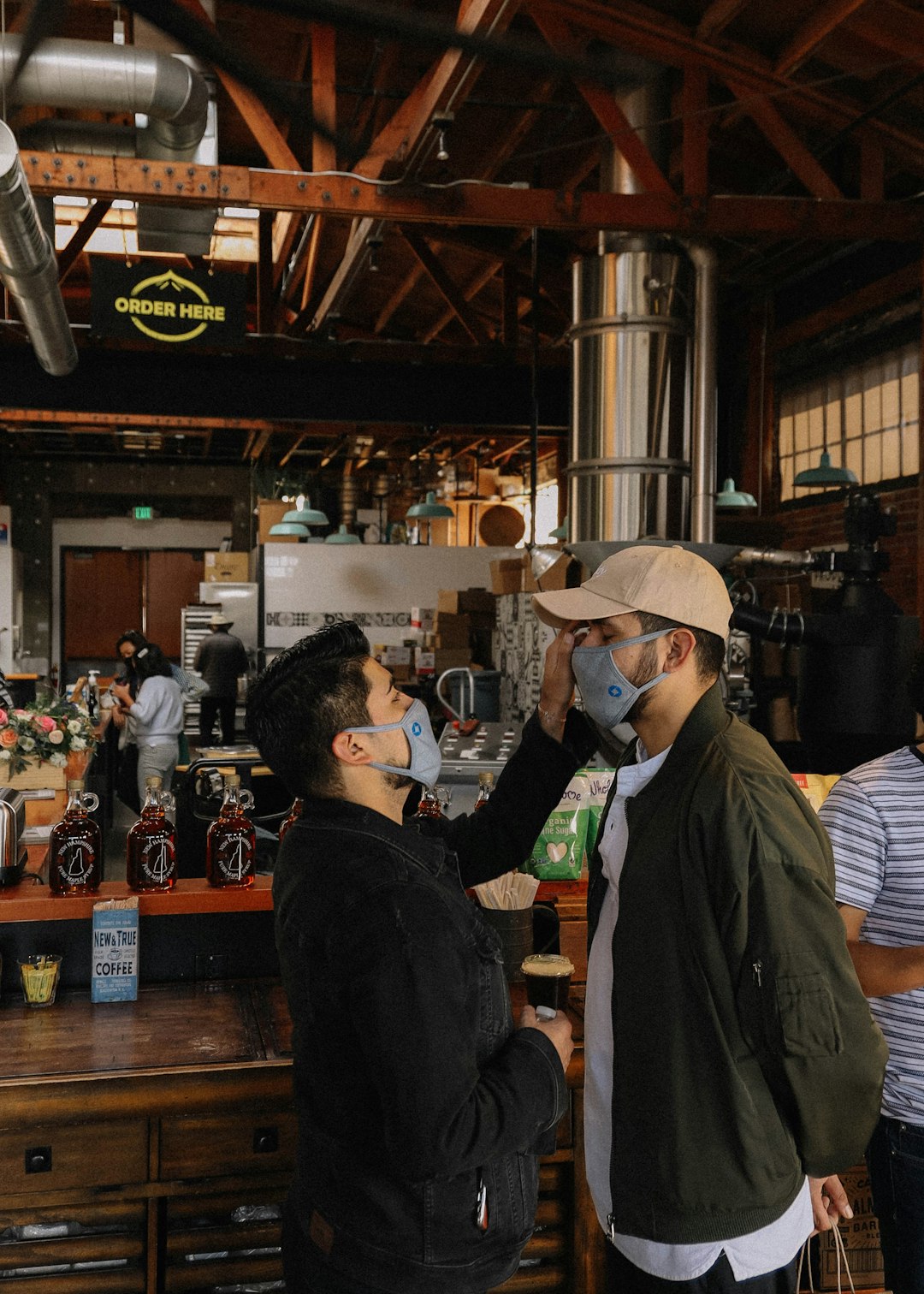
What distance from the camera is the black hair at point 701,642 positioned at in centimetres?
179

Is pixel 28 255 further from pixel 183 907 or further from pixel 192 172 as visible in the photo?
pixel 183 907

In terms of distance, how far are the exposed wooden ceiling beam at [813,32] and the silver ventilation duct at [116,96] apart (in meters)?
2.73

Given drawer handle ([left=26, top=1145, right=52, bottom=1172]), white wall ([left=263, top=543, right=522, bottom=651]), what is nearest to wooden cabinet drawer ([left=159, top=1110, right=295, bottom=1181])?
drawer handle ([left=26, top=1145, right=52, bottom=1172])

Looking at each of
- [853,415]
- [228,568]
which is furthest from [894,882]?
[228,568]

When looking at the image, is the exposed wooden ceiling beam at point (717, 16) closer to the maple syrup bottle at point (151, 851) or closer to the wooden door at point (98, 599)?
the maple syrup bottle at point (151, 851)

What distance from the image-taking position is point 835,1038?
4.90 ft

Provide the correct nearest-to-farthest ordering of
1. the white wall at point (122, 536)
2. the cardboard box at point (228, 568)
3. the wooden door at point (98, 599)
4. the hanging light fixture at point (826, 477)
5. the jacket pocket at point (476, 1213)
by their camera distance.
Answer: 1. the jacket pocket at point (476, 1213)
2. the hanging light fixture at point (826, 477)
3. the cardboard box at point (228, 568)
4. the white wall at point (122, 536)
5. the wooden door at point (98, 599)

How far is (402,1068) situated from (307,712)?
0.53 m

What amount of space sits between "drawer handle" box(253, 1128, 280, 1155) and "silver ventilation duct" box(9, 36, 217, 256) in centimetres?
372

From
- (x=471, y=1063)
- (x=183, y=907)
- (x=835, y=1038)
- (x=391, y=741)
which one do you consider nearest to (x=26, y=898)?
(x=183, y=907)

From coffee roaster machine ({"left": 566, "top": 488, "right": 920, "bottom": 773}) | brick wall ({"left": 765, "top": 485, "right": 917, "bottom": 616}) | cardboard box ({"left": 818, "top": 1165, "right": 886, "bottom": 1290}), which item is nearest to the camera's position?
cardboard box ({"left": 818, "top": 1165, "right": 886, "bottom": 1290})

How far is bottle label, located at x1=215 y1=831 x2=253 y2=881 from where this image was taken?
2.87m

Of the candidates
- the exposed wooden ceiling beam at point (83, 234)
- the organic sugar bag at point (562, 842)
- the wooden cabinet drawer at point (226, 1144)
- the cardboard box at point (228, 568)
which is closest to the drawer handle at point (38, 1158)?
the wooden cabinet drawer at point (226, 1144)

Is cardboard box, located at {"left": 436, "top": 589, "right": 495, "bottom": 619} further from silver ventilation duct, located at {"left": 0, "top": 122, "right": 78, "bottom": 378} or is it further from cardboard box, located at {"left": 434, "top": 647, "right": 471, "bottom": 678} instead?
silver ventilation duct, located at {"left": 0, "top": 122, "right": 78, "bottom": 378}
